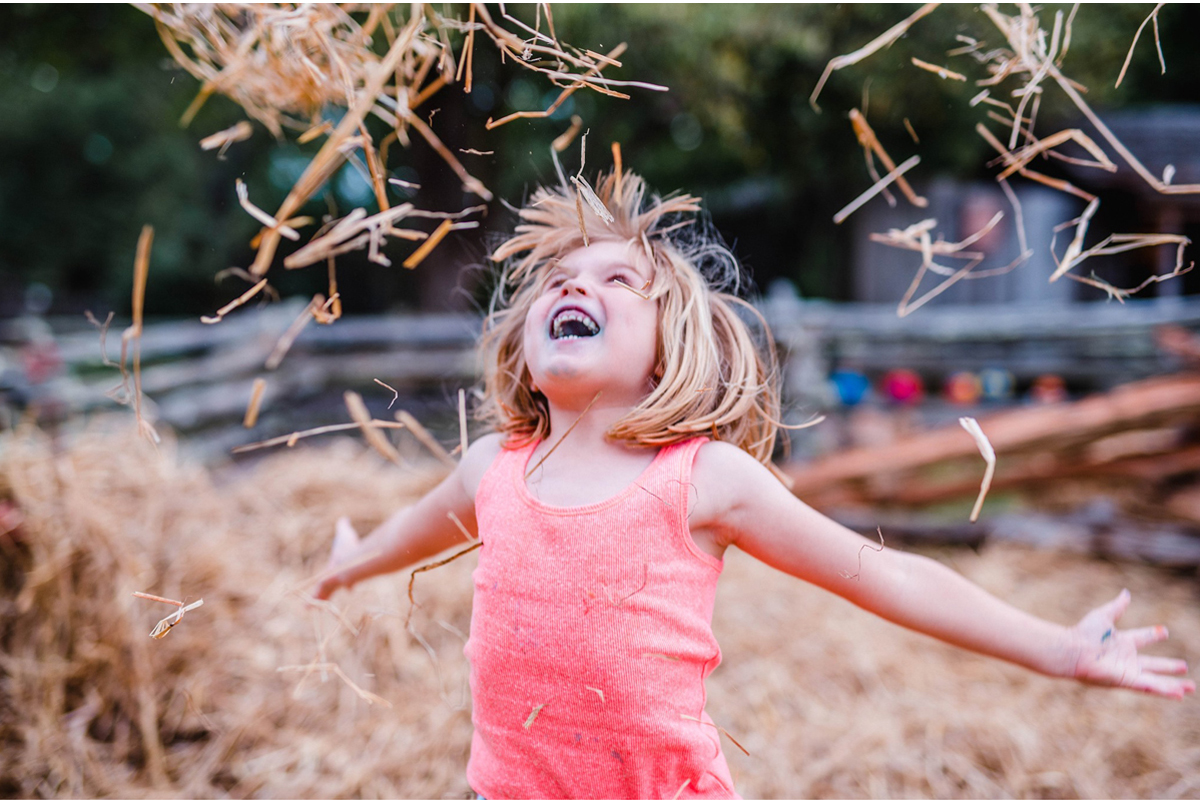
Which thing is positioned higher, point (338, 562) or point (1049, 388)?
point (338, 562)

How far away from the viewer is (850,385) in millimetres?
7355

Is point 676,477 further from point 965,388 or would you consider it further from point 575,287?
point 965,388

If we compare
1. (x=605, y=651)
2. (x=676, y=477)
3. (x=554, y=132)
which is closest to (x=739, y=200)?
(x=554, y=132)

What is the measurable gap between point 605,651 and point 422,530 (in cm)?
57

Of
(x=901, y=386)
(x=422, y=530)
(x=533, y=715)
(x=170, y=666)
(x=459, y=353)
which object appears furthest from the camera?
(x=459, y=353)

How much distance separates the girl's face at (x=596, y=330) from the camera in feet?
4.41

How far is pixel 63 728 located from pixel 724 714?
2114 mm

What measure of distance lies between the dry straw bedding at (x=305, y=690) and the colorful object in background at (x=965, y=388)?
4.48m

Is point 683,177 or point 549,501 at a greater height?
point 549,501

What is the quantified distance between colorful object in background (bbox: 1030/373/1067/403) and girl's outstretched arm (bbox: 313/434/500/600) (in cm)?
715

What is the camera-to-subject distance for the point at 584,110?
41.8 ft

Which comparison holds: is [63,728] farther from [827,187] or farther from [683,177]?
[683,177]

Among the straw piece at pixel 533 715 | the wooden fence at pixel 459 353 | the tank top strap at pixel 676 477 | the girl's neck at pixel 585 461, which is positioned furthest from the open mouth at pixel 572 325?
the wooden fence at pixel 459 353

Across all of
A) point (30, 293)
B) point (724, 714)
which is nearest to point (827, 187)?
point (724, 714)
